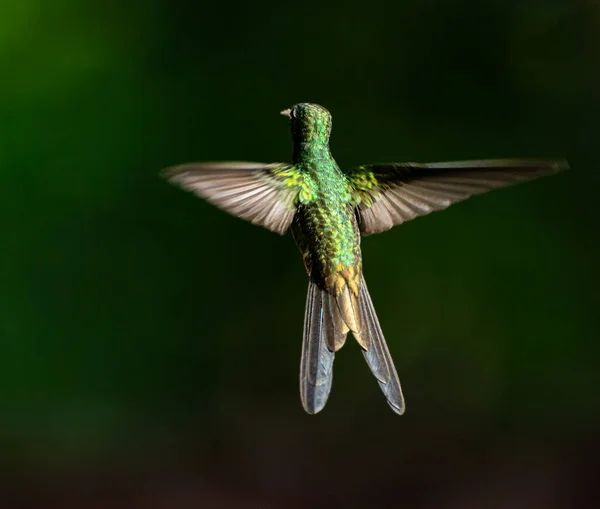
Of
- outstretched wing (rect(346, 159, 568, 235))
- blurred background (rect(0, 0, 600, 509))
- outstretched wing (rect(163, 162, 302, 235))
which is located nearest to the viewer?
outstretched wing (rect(163, 162, 302, 235))

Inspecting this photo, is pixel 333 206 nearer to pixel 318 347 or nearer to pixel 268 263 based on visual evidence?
pixel 318 347

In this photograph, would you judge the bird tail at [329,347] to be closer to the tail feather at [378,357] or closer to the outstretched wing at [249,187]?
the tail feather at [378,357]

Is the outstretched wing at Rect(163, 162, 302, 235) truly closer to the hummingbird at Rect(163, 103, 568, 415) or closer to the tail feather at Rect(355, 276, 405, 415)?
A: the hummingbird at Rect(163, 103, 568, 415)

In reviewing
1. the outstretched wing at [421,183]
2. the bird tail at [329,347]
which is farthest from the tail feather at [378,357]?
the outstretched wing at [421,183]

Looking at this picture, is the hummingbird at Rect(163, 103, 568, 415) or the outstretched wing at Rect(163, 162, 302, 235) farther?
the hummingbird at Rect(163, 103, 568, 415)

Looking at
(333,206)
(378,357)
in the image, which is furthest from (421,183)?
(378,357)

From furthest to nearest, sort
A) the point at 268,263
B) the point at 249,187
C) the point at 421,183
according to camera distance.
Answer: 1. the point at 268,263
2. the point at 421,183
3. the point at 249,187

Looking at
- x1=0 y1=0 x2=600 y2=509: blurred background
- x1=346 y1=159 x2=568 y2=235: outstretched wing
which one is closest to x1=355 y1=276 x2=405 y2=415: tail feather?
x1=346 y1=159 x2=568 y2=235: outstretched wing

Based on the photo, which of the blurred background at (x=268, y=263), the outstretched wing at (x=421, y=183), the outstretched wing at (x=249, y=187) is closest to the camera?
the outstretched wing at (x=249, y=187)

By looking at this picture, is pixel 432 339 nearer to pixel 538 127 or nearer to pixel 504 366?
pixel 504 366
